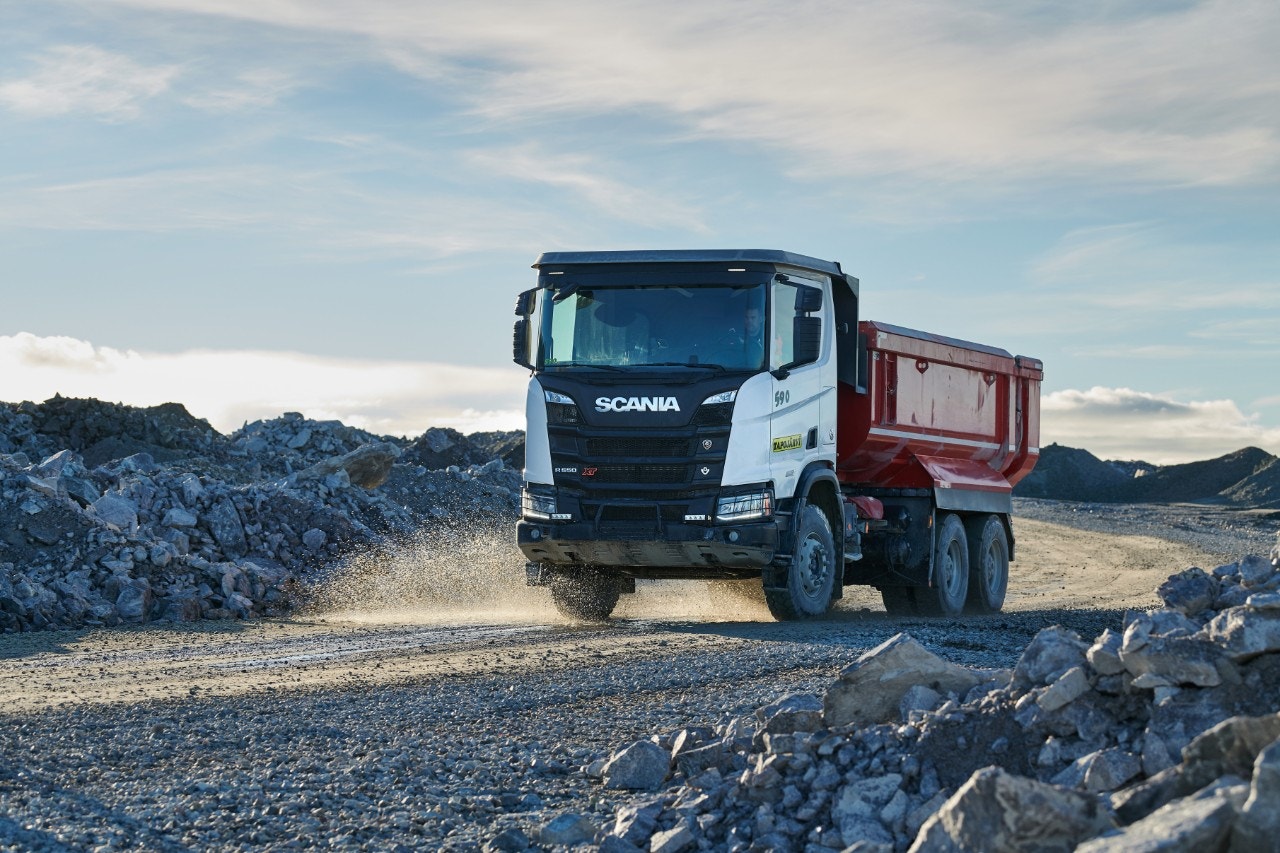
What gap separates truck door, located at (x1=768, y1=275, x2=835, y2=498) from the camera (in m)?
12.9

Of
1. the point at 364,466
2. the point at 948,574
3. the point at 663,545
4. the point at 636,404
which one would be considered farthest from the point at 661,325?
the point at 364,466

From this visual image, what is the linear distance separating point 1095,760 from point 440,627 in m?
10.00

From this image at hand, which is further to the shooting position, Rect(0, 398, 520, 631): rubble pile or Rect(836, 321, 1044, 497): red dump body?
Rect(0, 398, 520, 631): rubble pile

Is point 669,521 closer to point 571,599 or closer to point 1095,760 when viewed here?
point 571,599

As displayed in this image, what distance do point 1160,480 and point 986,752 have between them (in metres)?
57.6

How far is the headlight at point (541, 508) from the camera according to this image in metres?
13.2

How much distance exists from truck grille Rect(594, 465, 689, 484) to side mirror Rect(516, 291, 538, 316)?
5.20 feet

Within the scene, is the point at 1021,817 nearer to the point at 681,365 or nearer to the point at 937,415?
the point at 681,365

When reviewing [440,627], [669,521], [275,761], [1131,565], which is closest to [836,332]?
[669,521]

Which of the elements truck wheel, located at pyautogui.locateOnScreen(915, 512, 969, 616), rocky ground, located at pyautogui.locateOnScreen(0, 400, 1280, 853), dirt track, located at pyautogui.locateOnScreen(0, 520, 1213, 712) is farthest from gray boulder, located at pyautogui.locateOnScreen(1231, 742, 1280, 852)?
truck wheel, located at pyautogui.locateOnScreen(915, 512, 969, 616)

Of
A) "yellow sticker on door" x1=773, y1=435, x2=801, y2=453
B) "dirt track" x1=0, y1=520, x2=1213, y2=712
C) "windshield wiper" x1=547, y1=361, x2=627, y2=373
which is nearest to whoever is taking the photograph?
"dirt track" x1=0, y1=520, x2=1213, y2=712

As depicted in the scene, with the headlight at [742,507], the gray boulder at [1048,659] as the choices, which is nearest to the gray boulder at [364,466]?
the headlight at [742,507]

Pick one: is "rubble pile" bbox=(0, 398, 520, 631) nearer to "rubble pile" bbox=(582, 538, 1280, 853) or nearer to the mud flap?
the mud flap

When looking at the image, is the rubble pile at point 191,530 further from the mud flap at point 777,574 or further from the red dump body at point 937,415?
the red dump body at point 937,415
